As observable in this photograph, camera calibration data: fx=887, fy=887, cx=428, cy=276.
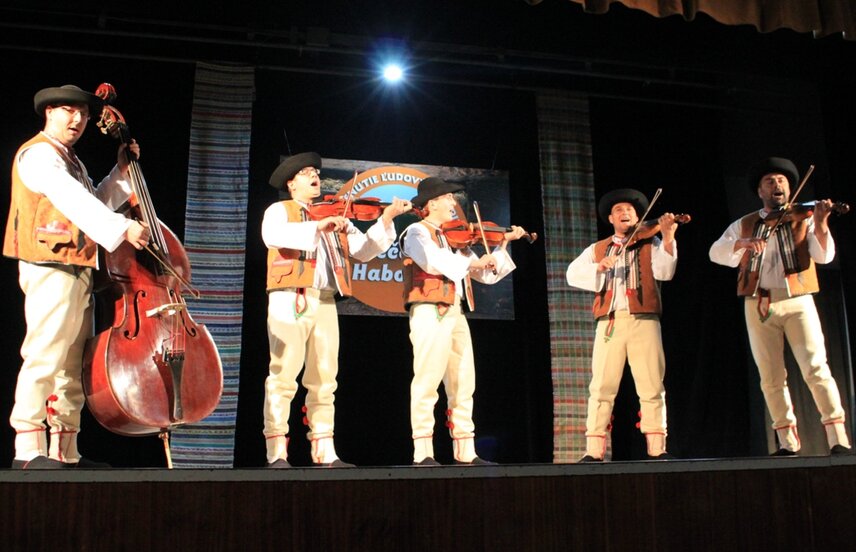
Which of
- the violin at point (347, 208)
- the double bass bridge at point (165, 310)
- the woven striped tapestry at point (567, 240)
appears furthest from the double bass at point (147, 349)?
the woven striped tapestry at point (567, 240)

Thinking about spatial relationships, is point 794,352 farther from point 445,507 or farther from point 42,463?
point 42,463

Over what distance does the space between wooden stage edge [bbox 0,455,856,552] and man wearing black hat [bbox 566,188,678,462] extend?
154cm

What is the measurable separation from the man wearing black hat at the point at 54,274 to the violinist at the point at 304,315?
2.88 feet

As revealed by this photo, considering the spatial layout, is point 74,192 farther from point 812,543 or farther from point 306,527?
point 812,543

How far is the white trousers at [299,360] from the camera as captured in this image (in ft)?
13.2

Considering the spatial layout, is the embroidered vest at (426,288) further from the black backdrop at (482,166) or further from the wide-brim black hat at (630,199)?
the black backdrop at (482,166)

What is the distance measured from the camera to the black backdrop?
5840mm

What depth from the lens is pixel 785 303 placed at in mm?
4613

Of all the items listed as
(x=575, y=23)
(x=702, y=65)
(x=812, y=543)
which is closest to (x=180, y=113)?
(x=575, y=23)

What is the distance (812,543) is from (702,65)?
2.26 meters

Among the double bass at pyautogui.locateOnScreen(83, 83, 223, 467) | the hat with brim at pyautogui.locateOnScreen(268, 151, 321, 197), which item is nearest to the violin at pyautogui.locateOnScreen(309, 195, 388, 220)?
the hat with brim at pyautogui.locateOnScreen(268, 151, 321, 197)

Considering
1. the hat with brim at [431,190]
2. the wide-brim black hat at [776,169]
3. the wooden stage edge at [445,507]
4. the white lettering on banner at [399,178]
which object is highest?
the white lettering on banner at [399,178]

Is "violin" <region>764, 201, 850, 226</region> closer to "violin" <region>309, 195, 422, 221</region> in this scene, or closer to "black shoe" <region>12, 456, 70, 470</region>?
"violin" <region>309, 195, 422, 221</region>

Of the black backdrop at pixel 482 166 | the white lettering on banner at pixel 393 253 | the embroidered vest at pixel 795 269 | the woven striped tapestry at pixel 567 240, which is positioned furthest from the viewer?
the white lettering on banner at pixel 393 253
